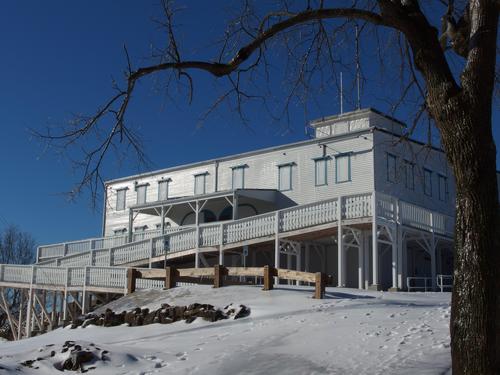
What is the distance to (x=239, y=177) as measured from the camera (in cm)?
3516

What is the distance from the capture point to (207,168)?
36.8 m

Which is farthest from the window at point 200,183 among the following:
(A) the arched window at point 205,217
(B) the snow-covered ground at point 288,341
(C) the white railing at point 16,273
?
(B) the snow-covered ground at point 288,341

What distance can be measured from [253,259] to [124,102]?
21.9 metres

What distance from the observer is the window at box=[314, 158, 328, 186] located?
31359 mm

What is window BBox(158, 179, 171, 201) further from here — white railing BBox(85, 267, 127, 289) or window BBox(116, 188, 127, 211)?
white railing BBox(85, 267, 127, 289)

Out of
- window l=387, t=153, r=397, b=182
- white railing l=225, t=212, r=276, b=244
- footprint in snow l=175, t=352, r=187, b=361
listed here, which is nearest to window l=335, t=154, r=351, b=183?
window l=387, t=153, r=397, b=182

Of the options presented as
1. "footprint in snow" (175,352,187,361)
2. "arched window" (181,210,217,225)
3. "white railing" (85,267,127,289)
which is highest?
"arched window" (181,210,217,225)

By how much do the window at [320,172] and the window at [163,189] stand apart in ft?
33.5

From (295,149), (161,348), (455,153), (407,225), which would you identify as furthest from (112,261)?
(455,153)

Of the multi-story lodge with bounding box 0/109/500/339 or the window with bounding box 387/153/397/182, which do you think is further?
the window with bounding box 387/153/397/182

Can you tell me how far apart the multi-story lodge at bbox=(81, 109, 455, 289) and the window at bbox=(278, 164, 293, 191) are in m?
0.05

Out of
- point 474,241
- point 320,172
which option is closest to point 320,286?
point 474,241

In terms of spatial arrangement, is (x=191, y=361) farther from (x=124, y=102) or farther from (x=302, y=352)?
(x=124, y=102)

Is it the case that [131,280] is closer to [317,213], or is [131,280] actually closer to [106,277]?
[106,277]
